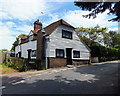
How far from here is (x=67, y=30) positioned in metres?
16.7

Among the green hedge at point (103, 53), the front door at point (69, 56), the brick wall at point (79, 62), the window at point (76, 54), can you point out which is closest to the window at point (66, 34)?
the front door at point (69, 56)

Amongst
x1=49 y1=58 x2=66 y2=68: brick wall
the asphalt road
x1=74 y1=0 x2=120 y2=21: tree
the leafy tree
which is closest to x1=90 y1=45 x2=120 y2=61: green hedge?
x1=49 y1=58 x2=66 y2=68: brick wall

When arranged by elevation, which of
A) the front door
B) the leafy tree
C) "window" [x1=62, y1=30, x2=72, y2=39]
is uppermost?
the leafy tree

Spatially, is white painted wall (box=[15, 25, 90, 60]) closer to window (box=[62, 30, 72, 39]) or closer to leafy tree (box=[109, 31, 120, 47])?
window (box=[62, 30, 72, 39])

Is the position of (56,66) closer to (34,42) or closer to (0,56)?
(34,42)

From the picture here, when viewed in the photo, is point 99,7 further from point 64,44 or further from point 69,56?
point 69,56

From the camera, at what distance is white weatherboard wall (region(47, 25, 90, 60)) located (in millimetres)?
14402

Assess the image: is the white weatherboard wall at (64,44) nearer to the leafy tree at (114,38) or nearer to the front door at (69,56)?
the front door at (69,56)

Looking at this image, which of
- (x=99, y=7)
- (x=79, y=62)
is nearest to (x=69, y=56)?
(x=79, y=62)

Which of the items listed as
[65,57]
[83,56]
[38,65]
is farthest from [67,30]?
[38,65]

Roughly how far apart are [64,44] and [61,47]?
84 cm

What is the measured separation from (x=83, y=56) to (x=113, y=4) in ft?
46.6

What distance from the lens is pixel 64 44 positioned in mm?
15922

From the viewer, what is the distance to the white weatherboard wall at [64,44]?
47.2ft
